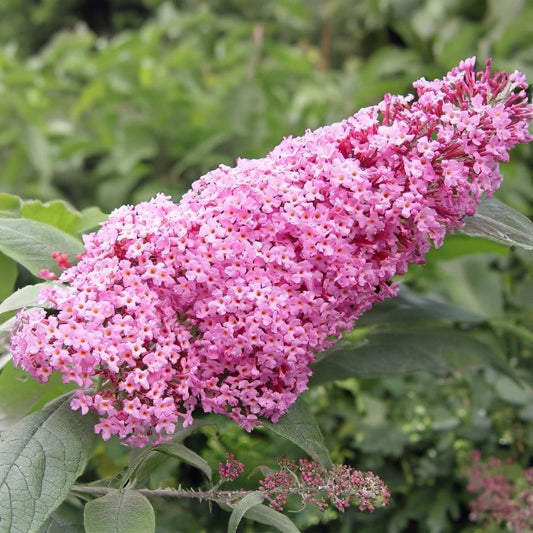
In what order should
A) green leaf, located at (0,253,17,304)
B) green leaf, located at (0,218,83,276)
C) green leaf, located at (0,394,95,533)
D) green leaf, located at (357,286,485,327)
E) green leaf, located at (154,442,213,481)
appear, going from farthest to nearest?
green leaf, located at (357,286,485,327), green leaf, located at (0,253,17,304), green leaf, located at (0,218,83,276), green leaf, located at (154,442,213,481), green leaf, located at (0,394,95,533)

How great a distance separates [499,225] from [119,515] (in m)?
0.57

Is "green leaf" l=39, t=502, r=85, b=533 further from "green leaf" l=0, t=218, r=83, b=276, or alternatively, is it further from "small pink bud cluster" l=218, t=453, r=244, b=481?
"green leaf" l=0, t=218, r=83, b=276

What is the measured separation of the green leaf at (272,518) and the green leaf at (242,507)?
0.09ft

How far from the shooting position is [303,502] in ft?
2.97

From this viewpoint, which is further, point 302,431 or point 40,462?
point 302,431

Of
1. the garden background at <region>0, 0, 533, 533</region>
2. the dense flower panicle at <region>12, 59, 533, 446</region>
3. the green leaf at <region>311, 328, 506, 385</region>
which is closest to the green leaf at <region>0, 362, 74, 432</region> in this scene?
the garden background at <region>0, 0, 533, 533</region>

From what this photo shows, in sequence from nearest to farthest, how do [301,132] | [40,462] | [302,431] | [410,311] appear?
[40,462] < [302,431] < [410,311] < [301,132]

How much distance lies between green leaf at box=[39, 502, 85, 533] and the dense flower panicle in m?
0.16

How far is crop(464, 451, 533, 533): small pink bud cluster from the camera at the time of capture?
1354mm

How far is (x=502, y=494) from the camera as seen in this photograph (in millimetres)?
1391

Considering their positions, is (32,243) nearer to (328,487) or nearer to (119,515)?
(119,515)

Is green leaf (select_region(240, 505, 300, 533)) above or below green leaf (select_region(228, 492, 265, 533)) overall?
below

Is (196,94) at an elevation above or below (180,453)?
below

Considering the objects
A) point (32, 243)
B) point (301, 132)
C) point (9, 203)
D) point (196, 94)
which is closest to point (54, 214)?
point (9, 203)
